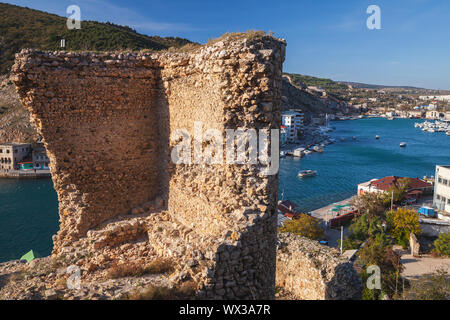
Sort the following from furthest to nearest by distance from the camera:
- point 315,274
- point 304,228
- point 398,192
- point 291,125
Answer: point 291,125
point 398,192
point 304,228
point 315,274

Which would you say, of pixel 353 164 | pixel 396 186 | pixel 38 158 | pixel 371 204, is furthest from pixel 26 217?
pixel 353 164

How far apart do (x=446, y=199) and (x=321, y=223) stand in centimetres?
1125

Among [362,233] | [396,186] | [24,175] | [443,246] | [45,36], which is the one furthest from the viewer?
[45,36]

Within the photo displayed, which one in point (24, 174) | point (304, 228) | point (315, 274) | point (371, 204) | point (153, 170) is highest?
point (153, 170)

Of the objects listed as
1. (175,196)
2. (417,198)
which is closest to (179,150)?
(175,196)

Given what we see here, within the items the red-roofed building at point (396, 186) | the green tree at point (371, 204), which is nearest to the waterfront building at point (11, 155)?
the green tree at point (371, 204)

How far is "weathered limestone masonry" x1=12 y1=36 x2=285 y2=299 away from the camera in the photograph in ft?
13.7

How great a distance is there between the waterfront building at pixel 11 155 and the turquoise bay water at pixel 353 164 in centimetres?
3257

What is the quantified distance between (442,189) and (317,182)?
47.1 feet

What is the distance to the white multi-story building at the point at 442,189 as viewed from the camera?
85.9 feet

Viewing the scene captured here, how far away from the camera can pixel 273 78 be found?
4.34 metres

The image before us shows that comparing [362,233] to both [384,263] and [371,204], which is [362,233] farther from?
[371,204]

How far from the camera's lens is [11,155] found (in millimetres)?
37844

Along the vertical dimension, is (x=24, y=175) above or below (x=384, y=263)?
above
